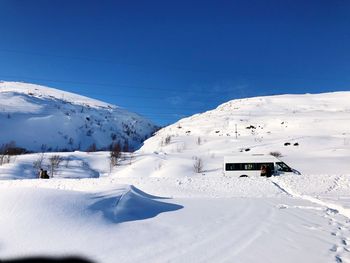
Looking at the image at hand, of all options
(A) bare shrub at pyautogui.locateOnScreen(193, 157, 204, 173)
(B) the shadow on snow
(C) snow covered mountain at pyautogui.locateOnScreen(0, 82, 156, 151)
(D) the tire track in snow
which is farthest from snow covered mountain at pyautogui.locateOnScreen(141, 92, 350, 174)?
(C) snow covered mountain at pyautogui.locateOnScreen(0, 82, 156, 151)

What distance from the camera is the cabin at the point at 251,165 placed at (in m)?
34.0

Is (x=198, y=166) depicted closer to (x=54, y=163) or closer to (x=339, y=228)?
(x=54, y=163)

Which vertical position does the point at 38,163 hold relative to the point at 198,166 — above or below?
below

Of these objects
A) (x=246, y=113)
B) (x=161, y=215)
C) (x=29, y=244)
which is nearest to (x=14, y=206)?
(x=29, y=244)

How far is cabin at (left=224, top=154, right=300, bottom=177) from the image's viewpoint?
111 feet

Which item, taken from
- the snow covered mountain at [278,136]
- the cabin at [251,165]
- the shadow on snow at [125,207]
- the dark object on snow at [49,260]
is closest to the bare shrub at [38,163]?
the snow covered mountain at [278,136]

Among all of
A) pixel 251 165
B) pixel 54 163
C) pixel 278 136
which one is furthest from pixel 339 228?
pixel 278 136

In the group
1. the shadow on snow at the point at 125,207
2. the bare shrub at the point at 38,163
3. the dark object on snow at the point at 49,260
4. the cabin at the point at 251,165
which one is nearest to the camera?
the dark object on snow at the point at 49,260

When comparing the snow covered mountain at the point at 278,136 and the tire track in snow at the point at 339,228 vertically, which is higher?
the snow covered mountain at the point at 278,136

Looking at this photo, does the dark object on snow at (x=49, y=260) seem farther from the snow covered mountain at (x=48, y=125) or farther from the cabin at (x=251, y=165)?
the snow covered mountain at (x=48, y=125)

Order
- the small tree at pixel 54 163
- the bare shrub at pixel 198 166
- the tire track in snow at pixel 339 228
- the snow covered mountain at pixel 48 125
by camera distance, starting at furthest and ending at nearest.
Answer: the snow covered mountain at pixel 48 125, the small tree at pixel 54 163, the bare shrub at pixel 198 166, the tire track in snow at pixel 339 228

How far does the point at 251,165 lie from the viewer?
117ft

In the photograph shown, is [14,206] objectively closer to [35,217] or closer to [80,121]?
[35,217]

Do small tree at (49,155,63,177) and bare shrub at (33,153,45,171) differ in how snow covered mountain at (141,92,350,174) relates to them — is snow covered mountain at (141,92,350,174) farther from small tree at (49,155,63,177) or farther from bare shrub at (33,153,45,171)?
bare shrub at (33,153,45,171)
